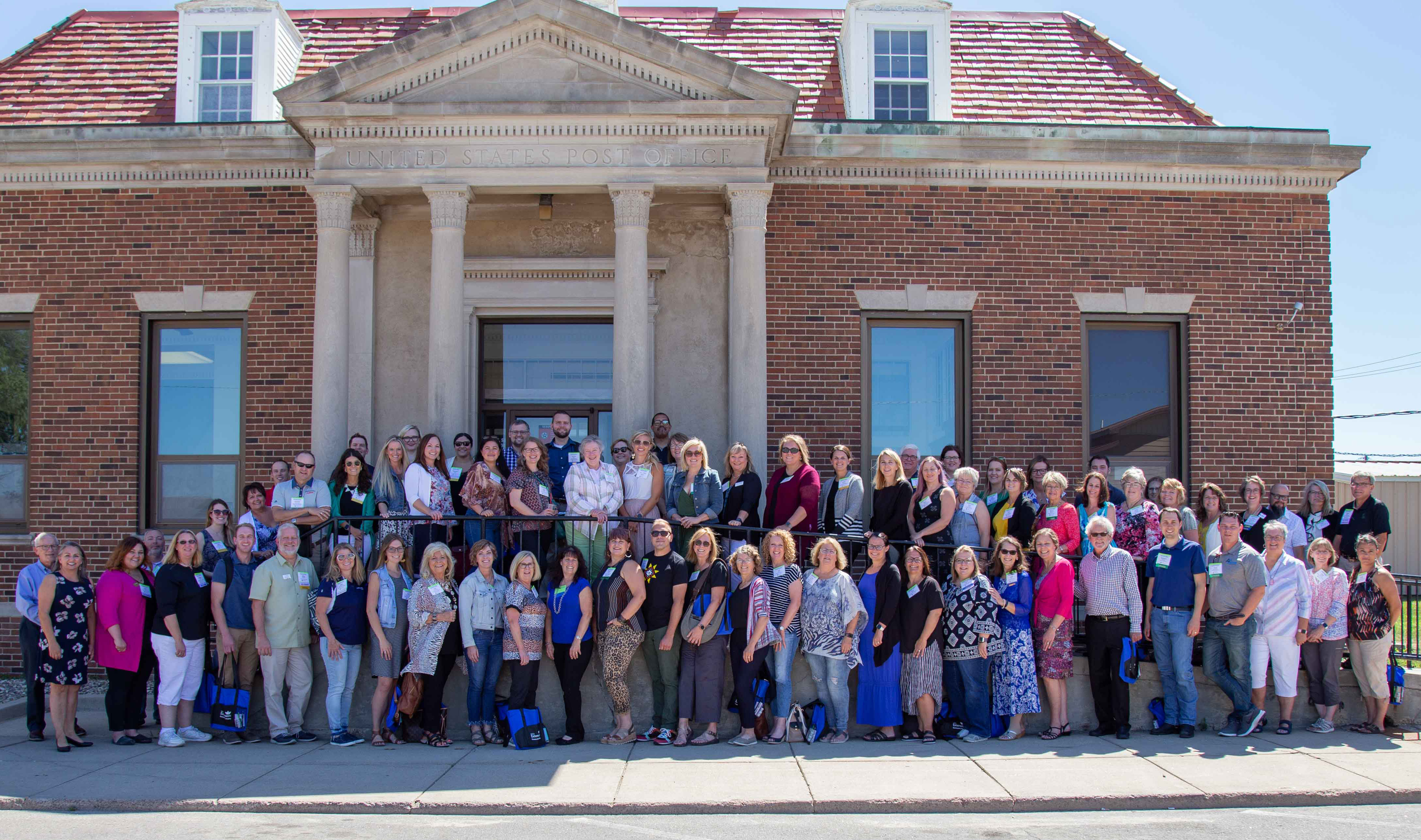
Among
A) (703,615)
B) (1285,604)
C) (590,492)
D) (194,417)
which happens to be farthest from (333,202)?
(1285,604)

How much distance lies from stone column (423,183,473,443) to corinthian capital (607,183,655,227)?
1415 mm

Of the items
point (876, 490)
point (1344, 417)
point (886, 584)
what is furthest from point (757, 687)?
point (1344, 417)

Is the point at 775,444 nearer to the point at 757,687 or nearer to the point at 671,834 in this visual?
the point at 757,687

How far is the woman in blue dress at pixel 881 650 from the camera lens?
28.1ft

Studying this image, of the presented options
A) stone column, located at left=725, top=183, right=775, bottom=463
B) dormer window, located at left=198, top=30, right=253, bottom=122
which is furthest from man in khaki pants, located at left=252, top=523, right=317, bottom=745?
dormer window, located at left=198, top=30, right=253, bottom=122

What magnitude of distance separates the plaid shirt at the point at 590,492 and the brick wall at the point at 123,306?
4.29m

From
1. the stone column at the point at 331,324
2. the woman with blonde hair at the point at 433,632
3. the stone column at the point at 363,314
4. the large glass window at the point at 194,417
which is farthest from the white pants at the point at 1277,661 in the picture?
the large glass window at the point at 194,417

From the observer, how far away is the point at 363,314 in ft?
39.9

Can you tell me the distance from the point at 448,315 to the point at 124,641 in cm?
385

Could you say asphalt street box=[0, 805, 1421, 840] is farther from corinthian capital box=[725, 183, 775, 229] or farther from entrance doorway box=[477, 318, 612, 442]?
entrance doorway box=[477, 318, 612, 442]

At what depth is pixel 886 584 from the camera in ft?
28.1

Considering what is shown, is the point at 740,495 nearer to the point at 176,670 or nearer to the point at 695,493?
the point at 695,493

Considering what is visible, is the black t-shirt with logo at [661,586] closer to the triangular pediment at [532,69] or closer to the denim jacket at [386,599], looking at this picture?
the denim jacket at [386,599]

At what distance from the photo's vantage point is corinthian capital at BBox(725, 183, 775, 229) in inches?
422
